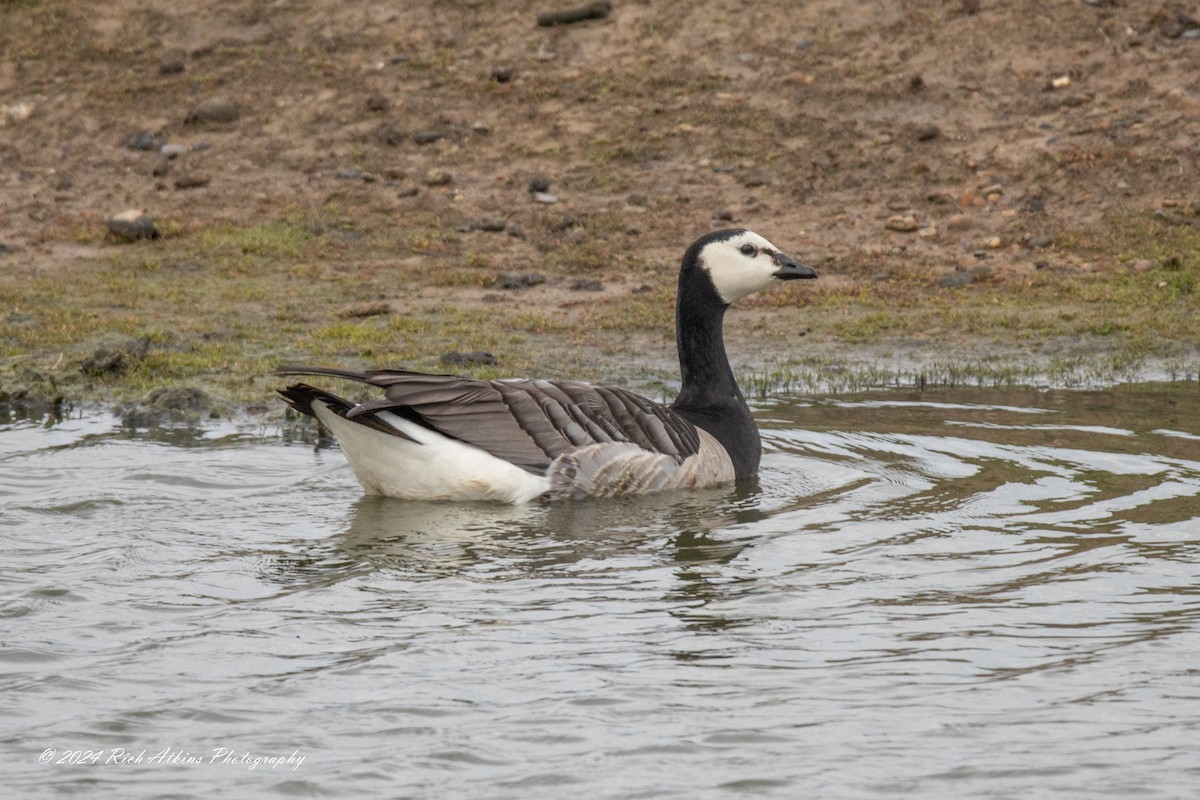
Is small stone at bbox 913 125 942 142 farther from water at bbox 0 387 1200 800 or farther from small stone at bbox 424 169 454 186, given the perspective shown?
water at bbox 0 387 1200 800

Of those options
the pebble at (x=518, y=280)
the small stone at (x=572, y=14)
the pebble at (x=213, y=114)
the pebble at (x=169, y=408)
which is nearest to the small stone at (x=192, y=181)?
the pebble at (x=213, y=114)

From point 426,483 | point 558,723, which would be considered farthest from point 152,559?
point 558,723

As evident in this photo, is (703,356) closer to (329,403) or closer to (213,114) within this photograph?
(329,403)

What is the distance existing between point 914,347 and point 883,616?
5.61m

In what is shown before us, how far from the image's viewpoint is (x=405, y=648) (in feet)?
18.1

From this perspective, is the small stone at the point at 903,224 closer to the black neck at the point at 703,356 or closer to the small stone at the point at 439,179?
the small stone at the point at 439,179

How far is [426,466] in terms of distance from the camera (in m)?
7.65

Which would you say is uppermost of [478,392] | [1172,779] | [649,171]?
[649,171]

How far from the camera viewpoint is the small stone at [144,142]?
15258 mm

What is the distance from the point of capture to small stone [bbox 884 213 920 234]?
43.0ft

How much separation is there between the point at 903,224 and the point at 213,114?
7053 millimetres

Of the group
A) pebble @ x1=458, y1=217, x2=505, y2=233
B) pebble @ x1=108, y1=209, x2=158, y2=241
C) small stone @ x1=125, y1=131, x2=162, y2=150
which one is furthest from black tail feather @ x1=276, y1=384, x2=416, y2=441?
small stone @ x1=125, y1=131, x2=162, y2=150

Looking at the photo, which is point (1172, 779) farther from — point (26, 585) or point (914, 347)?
point (914, 347)

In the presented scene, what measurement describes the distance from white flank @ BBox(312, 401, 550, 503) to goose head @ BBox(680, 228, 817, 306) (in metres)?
1.81
